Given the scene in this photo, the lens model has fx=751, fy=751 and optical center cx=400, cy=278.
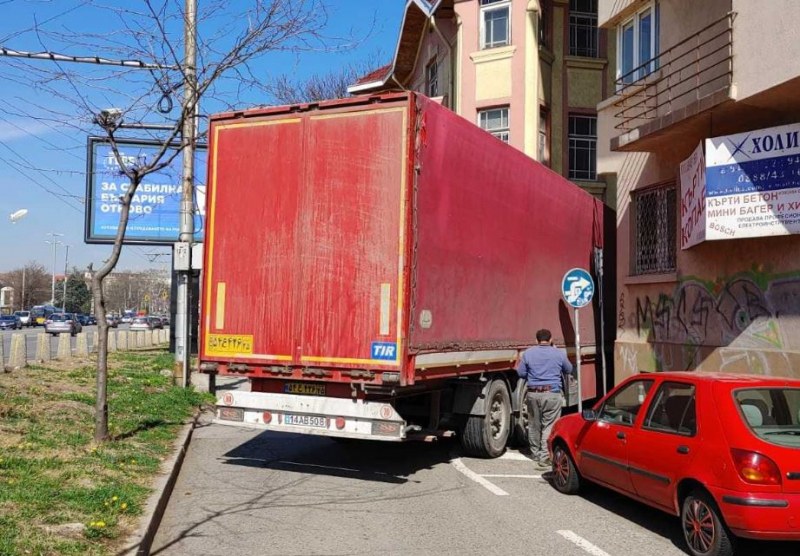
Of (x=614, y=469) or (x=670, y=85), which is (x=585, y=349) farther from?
(x=614, y=469)

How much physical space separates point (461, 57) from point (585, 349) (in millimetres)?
10719

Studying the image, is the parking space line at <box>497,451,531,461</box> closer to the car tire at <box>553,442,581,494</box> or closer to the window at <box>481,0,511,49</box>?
the car tire at <box>553,442,581,494</box>

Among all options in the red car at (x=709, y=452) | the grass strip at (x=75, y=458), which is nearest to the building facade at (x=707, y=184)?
the red car at (x=709, y=452)

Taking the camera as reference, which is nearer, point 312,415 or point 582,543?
point 582,543

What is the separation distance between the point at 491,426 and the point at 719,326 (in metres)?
4.46

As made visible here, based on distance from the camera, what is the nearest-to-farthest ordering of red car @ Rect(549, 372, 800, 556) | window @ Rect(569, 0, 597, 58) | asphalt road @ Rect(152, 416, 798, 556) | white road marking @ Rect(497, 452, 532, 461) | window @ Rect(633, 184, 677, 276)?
red car @ Rect(549, 372, 800, 556) < asphalt road @ Rect(152, 416, 798, 556) < white road marking @ Rect(497, 452, 532, 461) < window @ Rect(633, 184, 677, 276) < window @ Rect(569, 0, 597, 58)

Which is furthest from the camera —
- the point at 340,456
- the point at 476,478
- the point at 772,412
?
the point at 340,456

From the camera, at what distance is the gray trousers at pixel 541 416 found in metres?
9.45

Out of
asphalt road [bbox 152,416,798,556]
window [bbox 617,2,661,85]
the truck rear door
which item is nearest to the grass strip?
asphalt road [bbox 152,416,798,556]

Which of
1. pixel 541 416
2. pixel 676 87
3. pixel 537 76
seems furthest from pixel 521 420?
pixel 537 76

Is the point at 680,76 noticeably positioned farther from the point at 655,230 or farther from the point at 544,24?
the point at 544,24

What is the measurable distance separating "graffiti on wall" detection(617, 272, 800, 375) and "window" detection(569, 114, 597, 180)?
7612 mm

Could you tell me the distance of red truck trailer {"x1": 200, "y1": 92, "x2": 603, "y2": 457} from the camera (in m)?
7.70

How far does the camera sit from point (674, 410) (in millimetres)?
6191
